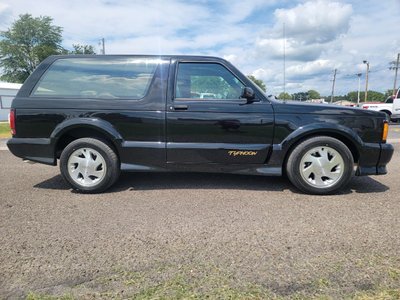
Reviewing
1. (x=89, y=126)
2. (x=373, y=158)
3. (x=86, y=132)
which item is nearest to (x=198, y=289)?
(x=89, y=126)

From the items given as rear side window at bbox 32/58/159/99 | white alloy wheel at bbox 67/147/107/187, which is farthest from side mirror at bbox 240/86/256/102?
white alloy wheel at bbox 67/147/107/187

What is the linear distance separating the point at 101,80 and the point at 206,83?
139 centimetres

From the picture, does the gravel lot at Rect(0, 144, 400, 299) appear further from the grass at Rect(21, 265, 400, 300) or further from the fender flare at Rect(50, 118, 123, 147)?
the fender flare at Rect(50, 118, 123, 147)

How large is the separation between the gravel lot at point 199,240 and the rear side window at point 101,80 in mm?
1309

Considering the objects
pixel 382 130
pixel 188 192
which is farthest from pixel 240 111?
pixel 382 130

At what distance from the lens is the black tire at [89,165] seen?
13.8 feet

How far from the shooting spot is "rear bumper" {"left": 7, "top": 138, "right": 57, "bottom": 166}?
4266mm

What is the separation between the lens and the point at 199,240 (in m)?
2.84

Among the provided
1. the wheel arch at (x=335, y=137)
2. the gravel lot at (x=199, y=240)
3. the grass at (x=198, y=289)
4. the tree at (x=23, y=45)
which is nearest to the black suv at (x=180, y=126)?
the wheel arch at (x=335, y=137)

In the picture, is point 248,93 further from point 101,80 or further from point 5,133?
point 5,133

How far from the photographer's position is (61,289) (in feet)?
7.05

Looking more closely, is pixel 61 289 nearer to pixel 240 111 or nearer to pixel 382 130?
pixel 240 111

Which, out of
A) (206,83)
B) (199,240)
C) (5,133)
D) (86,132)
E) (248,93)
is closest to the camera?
(199,240)

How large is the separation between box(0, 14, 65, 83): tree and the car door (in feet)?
153
